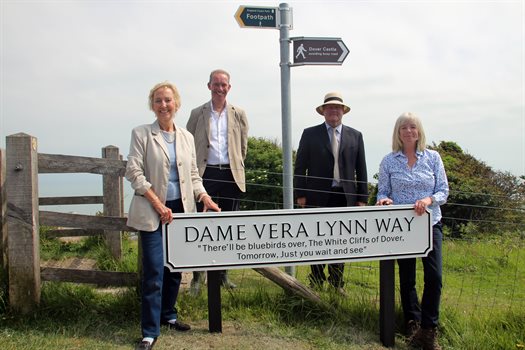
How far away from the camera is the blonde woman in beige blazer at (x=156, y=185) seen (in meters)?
3.63

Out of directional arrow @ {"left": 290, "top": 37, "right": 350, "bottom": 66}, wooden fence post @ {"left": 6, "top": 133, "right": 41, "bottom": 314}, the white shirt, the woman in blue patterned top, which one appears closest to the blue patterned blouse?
the woman in blue patterned top

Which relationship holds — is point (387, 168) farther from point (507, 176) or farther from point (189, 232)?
point (507, 176)

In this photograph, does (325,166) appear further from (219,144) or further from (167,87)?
(167,87)

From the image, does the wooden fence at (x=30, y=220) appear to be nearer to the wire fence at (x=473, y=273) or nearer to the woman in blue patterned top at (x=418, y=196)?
the wire fence at (x=473, y=273)

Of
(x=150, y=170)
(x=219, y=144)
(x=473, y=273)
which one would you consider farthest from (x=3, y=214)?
(x=473, y=273)

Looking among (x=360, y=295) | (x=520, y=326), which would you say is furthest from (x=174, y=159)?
(x=520, y=326)

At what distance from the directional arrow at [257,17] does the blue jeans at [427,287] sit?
2.56 m

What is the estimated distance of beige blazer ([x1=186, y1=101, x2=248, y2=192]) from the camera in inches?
186

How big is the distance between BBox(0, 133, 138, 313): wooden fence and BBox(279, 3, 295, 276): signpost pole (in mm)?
1609

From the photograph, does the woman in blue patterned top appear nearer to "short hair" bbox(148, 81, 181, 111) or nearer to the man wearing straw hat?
the man wearing straw hat

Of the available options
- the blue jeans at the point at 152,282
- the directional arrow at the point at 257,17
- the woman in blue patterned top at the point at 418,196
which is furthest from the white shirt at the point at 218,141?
the woman in blue patterned top at the point at 418,196

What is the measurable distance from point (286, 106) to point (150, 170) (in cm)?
181

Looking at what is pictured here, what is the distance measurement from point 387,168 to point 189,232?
176cm

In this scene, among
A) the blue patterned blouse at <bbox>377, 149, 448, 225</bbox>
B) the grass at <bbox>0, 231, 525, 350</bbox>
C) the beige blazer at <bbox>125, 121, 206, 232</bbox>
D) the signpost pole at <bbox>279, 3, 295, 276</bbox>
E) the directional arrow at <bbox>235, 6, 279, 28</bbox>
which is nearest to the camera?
the beige blazer at <bbox>125, 121, 206, 232</bbox>
